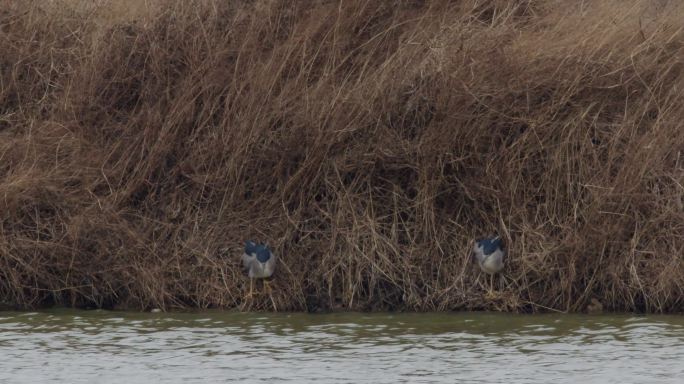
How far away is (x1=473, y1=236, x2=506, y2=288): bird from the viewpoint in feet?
32.4

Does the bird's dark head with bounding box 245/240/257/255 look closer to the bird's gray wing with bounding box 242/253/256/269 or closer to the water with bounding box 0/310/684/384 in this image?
the bird's gray wing with bounding box 242/253/256/269

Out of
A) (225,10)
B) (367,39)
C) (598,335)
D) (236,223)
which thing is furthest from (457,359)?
(225,10)

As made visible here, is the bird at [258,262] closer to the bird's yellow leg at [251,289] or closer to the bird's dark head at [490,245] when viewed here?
the bird's yellow leg at [251,289]

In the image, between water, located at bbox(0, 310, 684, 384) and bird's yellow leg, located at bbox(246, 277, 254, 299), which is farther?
bird's yellow leg, located at bbox(246, 277, 254, 299)

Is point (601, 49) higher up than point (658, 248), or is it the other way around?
point (601, 49)

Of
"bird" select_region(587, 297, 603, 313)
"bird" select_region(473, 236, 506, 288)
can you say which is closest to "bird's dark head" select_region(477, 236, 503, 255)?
"bird" select_region(473, 236, 506, 288)

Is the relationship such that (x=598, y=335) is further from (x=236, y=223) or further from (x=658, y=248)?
(x=236, y=223)

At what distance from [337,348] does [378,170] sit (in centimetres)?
201

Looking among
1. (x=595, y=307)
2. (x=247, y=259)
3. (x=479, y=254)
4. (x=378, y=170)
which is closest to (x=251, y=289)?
(x=247, y=259)

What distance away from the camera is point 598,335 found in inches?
359

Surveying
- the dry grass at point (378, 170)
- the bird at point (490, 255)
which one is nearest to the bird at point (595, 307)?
the dry grass at point (378, 170)

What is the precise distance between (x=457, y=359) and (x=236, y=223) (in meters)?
2.63

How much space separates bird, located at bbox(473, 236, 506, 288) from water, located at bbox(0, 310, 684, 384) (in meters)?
0.33

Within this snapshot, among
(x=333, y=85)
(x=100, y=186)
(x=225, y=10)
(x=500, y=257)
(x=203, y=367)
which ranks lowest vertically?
(x=203, y=367)
